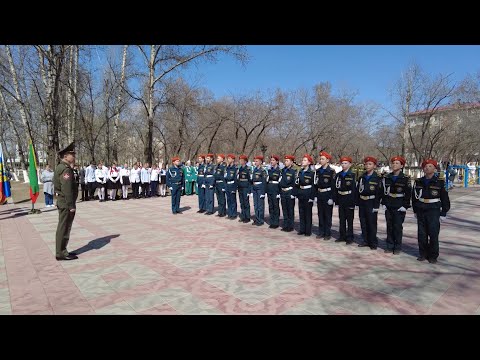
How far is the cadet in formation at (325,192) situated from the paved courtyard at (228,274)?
35 cm

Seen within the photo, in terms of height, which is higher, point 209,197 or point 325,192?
point 325,192

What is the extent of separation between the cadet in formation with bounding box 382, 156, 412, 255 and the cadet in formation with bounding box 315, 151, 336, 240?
4.17 feet

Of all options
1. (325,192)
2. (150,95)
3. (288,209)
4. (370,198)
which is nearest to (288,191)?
(288,209)

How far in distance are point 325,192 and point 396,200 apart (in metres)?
1.65

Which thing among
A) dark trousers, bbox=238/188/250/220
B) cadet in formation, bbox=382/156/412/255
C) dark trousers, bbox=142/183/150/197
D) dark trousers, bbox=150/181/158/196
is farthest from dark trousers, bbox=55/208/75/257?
dark trousers, bbox=150/181/158/196

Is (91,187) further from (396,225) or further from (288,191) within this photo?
(396,225)

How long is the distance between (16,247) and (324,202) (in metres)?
7.25

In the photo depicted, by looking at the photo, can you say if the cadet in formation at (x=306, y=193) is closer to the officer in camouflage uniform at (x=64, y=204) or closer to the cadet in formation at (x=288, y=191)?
the cadet in formation at (x=288, y=191)

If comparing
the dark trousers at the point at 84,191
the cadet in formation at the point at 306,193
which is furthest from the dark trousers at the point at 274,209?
the dark trousers at the point at 84,191

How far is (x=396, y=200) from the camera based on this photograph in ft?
19.6

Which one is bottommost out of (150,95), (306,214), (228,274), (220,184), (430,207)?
(228,274)

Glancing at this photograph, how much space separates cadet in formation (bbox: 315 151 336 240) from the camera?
7.21 m

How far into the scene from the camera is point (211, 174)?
11.0 m

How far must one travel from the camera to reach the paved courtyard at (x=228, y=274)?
3.81 m
